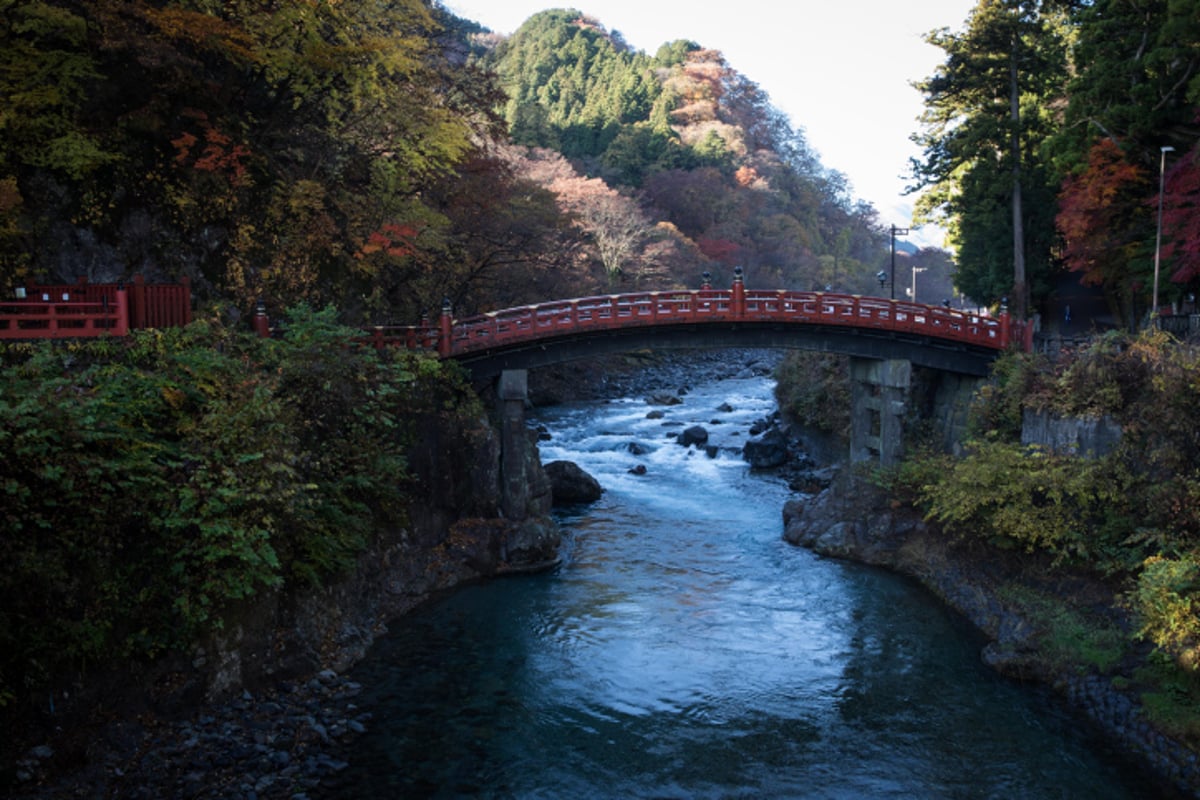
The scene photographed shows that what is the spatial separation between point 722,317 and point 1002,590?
11802mm

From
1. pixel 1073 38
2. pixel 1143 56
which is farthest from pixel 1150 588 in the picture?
pixel 1073 38

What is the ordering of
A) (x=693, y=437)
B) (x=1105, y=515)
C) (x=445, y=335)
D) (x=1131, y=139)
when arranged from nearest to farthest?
(x=1105, y=515) < (x=445, y=335) < (x=1131, y=139) < (x=693, y=437)

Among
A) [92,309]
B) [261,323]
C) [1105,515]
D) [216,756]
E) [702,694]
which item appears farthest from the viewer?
[261,323]

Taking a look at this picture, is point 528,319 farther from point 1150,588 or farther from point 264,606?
point 1150,588

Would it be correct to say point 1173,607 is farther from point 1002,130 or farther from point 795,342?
point 1002,130

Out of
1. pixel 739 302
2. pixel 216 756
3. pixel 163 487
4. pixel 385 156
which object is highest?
pixel 385 156

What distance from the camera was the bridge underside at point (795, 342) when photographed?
93.0 feet

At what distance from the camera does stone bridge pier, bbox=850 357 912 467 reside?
28953mm

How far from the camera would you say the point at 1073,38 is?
127 ft

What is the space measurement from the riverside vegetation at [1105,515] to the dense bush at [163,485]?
15355mm

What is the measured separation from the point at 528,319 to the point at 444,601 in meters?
9.27

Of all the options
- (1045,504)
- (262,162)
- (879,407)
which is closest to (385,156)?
(262,162)

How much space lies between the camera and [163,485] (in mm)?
15203

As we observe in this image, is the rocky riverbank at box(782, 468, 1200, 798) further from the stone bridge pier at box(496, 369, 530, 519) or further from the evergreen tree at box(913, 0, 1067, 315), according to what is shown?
the evergreen tree at box(913, 0, 1067, 315)
